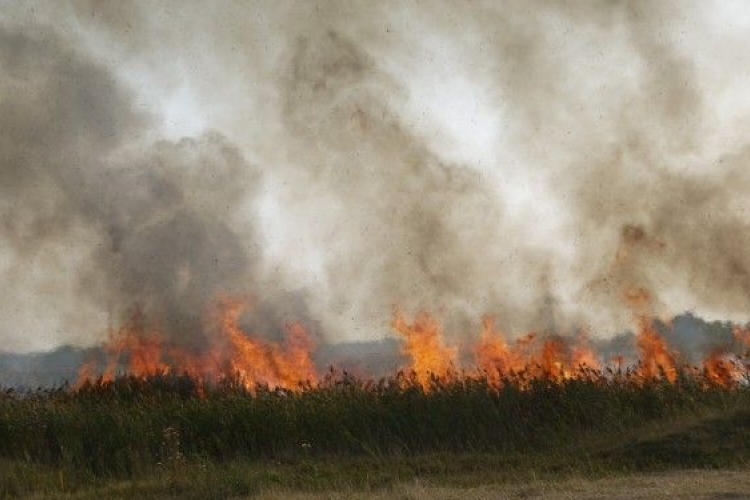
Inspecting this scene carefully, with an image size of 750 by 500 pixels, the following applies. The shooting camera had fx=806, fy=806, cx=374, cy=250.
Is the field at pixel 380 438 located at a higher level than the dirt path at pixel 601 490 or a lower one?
higher

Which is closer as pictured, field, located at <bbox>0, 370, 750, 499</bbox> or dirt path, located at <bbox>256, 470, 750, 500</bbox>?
dirt path, located at <bbox>256, 470, 750, 500</bbox>

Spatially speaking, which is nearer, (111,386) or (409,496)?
(409,496)

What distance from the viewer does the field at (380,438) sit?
1523 centimetres

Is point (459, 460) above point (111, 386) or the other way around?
the other way around

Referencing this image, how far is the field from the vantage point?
15.2 m

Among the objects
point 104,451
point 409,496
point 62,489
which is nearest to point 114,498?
point 62,489

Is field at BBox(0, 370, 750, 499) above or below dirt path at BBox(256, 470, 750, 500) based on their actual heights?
above

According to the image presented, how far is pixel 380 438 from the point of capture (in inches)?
749

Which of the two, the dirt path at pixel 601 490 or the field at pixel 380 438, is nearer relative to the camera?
the dirt path at pixel 601 490

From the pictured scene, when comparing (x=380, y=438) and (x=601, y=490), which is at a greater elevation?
(x=380, y=438)

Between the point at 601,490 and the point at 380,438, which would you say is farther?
the point at 380,438

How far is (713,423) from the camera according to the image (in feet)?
55.8

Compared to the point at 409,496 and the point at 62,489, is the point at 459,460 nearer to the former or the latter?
the point at 409,496

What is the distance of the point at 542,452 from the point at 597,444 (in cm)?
117
